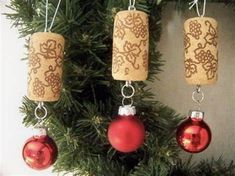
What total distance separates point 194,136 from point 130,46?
132 millimetres

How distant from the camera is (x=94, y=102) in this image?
1.81 feet

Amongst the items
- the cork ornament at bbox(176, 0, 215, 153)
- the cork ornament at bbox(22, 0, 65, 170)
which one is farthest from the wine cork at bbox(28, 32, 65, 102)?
the cork ornament at bbox(176, 0, 215, 153)

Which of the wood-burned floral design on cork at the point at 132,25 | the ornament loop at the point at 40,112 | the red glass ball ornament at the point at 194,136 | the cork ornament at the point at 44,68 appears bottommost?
the red glass ball ornament at the point at 194,136

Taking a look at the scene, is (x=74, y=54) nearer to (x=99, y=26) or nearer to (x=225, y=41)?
(x=99, y=26)

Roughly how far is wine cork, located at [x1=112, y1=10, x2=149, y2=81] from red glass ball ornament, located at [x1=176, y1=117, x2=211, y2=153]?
0.09m

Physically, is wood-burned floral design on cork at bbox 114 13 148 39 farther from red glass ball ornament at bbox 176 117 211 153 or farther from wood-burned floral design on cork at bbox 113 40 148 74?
red glass ball ornament at bbox 176 117 211 153

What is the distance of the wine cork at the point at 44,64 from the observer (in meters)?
0.45

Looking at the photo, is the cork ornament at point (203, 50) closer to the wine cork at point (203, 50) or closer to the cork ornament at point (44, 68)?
the wine cork at point (203, 50)

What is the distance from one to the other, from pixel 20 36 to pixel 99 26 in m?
0.12

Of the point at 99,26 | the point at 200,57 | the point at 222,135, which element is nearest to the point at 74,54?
the point at 99,26

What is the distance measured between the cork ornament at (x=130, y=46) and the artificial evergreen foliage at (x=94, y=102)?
0.21 ft

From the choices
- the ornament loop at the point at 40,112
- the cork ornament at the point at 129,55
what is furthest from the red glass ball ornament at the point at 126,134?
the ornament loop at the point at 40,112

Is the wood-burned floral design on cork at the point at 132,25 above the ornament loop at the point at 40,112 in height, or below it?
above

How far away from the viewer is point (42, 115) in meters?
0.54
